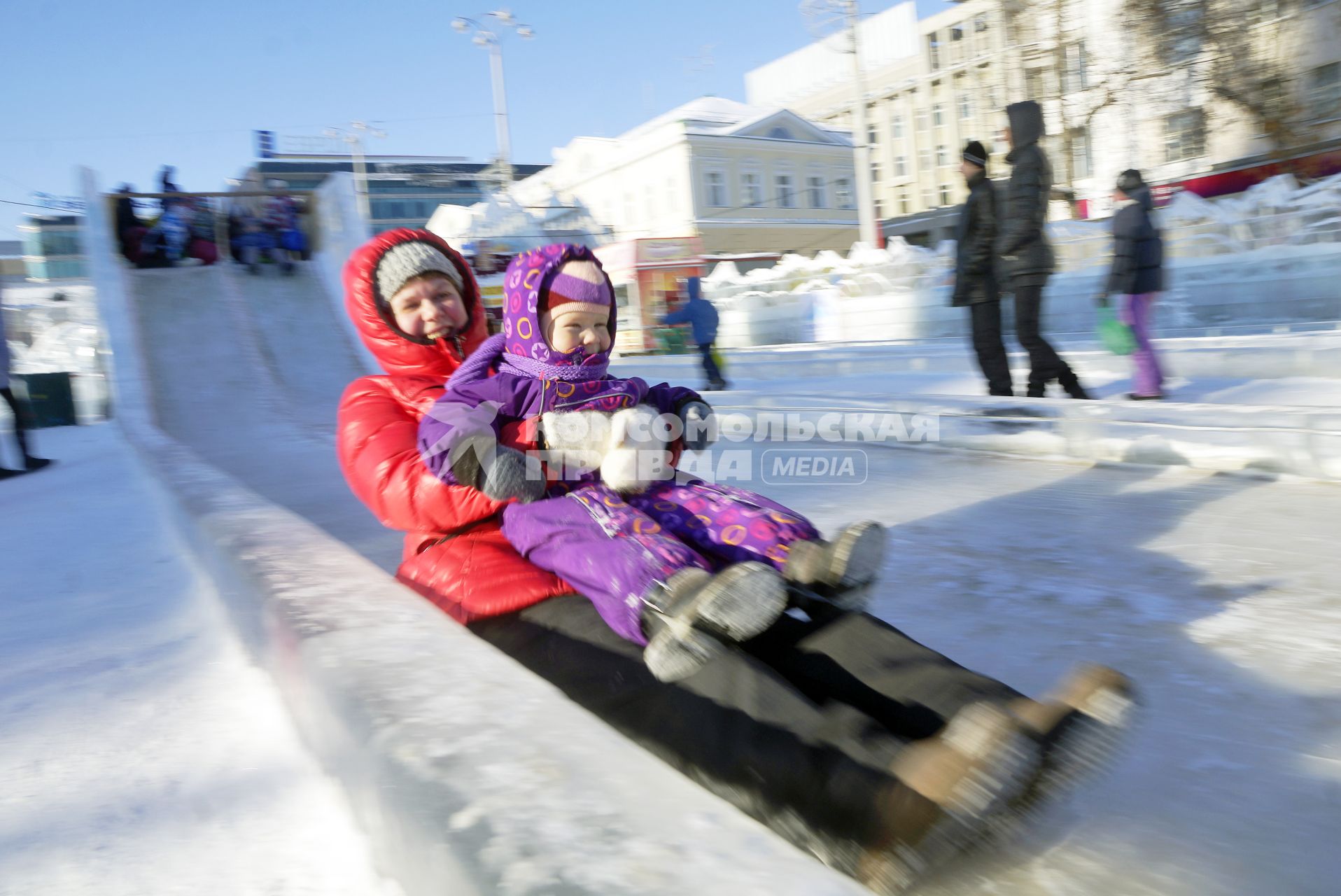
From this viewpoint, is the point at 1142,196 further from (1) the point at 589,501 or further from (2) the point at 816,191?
(2) the point at 816,191

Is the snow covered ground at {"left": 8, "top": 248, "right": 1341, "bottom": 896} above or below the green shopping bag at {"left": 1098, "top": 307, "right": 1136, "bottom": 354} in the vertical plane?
below

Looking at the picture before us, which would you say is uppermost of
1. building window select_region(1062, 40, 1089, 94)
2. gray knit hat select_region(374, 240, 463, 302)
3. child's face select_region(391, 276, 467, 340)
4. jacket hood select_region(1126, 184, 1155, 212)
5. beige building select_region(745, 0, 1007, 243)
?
beige building select_region(745, 0, 1007, 243)

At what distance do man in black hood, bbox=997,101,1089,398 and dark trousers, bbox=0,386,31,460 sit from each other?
5221 mm

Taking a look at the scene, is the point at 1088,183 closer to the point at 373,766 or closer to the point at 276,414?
the point at 276,414

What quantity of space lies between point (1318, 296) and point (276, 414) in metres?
8.87

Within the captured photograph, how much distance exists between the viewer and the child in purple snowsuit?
124 cm

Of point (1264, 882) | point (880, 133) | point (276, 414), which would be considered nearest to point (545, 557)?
point (1264, 882)

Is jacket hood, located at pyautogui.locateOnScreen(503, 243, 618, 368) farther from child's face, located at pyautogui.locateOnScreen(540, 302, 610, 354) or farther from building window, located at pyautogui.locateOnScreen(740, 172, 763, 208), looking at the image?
building window, located at pyautogui.locateOnScreen(740, 172, 763, 208)

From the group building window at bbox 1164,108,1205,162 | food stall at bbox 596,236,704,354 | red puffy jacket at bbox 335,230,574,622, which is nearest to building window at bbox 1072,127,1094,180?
building window at bbox 1164,108,1205,162

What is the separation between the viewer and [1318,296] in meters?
8.16

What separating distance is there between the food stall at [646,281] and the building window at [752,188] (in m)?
16.5

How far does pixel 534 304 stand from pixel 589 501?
421mm

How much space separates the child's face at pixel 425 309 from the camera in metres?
2.02

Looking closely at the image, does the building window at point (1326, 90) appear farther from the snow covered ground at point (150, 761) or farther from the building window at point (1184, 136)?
the snow covered ground at point (150, 761)
